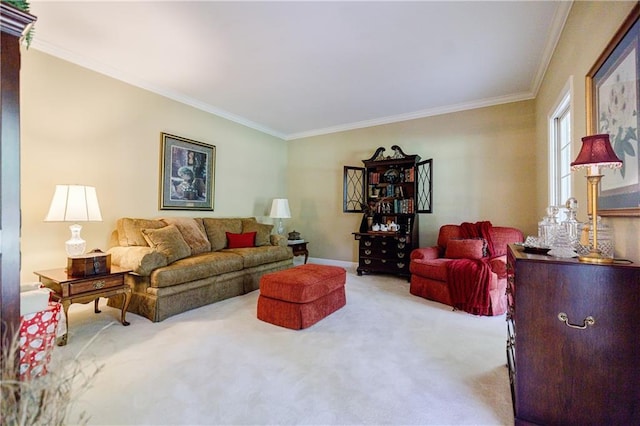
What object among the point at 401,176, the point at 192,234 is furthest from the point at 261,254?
the point at 401,176

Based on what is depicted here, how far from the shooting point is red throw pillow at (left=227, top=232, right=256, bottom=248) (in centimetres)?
416

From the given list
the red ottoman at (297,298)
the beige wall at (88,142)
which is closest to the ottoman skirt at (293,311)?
the red ottoman at (297,298)

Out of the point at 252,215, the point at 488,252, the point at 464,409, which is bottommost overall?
the point at 464,409

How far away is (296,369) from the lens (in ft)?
6.21

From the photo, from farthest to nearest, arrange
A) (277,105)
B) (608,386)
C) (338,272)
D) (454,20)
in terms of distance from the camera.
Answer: (277,105), (338,272), (454,20), (608,386)

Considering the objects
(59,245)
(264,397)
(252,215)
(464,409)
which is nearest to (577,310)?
(464,409)

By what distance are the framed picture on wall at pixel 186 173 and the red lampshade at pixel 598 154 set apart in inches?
167

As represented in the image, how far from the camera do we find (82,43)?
274cm

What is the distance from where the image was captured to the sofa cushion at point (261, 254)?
12.1ft

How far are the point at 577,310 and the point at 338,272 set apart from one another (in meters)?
2.07

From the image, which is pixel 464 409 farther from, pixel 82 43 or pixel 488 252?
pixel 82 43

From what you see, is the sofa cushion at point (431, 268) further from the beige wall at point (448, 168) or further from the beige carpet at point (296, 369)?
the beige wall at point (448, 168)

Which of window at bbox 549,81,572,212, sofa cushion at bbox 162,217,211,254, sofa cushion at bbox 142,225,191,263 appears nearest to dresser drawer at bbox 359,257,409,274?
window at bbox 549,81,572,212

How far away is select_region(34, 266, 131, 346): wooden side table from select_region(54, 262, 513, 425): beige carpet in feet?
1.04
